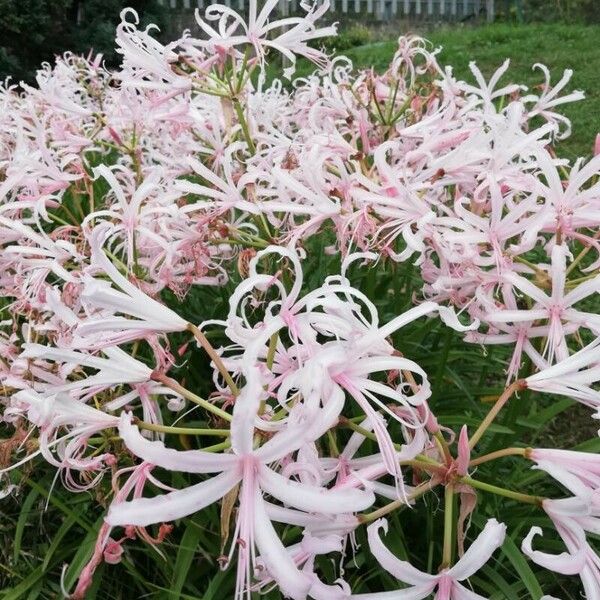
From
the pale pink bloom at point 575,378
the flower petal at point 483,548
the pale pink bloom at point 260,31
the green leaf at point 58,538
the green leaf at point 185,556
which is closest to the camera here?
the flower petal at point 483,548

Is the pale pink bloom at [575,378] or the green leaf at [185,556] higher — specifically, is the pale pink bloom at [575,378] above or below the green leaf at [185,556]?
above

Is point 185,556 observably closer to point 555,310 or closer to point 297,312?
point 297,312

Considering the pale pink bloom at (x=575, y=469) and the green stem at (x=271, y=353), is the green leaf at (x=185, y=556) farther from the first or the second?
the pale pink bloom at (x=575, y=469)

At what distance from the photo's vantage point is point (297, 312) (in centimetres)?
124

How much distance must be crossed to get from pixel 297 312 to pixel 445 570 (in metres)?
0.45

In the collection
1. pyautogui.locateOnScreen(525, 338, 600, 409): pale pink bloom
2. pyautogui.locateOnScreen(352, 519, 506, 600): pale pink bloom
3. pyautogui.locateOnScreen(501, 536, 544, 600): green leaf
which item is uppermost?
pyautogui.locateOnScreen(525, 338, 600, 409): pale pink bloom

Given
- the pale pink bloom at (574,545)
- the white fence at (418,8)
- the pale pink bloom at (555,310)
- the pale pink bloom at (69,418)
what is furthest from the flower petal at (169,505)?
the white fence at (418,8)

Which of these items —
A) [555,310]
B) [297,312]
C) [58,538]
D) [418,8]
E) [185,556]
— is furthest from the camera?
[418,8]

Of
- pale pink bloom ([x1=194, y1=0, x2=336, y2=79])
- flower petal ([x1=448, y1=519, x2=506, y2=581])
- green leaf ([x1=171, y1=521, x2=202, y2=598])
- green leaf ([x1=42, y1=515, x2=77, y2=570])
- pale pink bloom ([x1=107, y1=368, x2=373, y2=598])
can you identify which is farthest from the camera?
green leaf ([x1=42, y1=515, x2=77, y2=570])

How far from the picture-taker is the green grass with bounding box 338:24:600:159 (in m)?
6.84

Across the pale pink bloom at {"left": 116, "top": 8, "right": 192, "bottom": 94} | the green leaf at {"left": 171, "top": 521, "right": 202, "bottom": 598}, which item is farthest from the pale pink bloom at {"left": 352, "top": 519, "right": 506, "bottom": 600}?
the pale pink bloom at {"left": 116, "top": 8, "right": 192, "bottom": 94}

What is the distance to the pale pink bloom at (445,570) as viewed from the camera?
1.02 m

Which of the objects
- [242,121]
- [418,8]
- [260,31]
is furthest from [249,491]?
[418,8]

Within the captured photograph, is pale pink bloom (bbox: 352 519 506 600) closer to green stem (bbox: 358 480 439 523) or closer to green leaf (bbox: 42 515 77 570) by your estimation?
green stem (bbox: 358 480 439 523)
